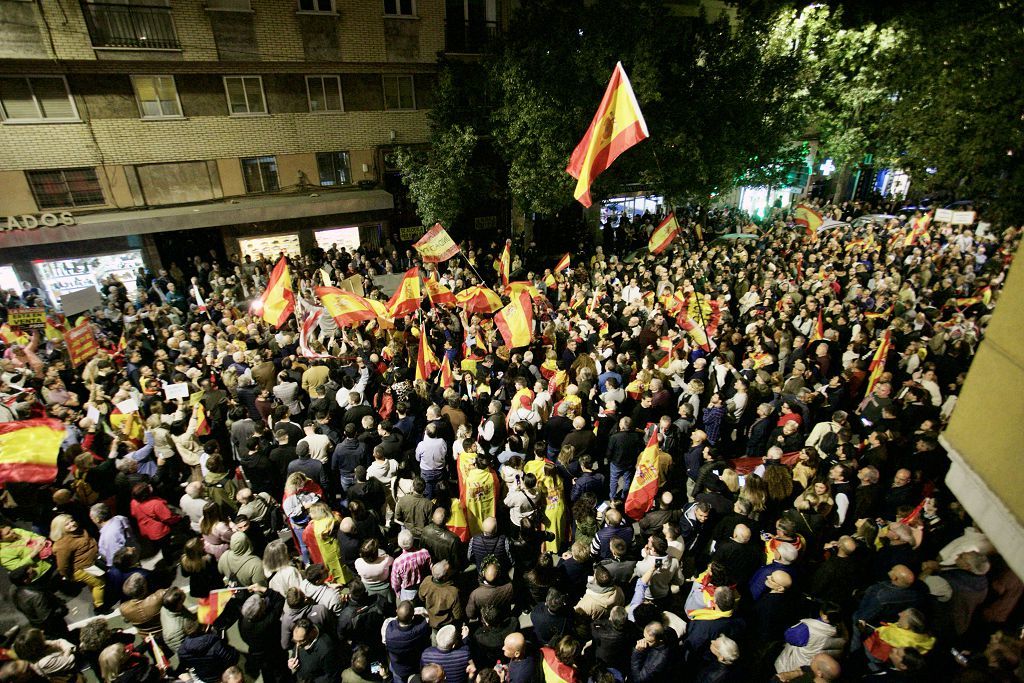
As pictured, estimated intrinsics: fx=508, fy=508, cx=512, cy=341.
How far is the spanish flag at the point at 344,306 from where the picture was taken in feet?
32.5

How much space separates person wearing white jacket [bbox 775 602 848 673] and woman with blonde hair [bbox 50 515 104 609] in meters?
6.97

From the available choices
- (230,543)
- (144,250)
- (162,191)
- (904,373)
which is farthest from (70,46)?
(904,373)

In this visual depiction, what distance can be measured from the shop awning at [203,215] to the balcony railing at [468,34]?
6.59m

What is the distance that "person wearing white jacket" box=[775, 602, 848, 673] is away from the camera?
4.05 metres

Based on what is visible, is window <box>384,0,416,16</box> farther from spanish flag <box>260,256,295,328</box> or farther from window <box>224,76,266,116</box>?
spanish flag <box>260,256,295,328</box>

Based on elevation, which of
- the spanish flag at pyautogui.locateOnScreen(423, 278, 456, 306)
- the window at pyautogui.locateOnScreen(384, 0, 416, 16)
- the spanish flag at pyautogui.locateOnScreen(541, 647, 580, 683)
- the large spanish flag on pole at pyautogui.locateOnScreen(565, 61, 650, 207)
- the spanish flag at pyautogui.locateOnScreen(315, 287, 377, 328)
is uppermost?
the window at pyautogui.locateOnScreen(384, 0, 416, 16)

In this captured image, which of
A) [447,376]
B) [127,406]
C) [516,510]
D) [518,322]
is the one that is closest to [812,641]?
[516,510]

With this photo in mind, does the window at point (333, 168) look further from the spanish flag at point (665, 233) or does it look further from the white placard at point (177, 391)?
the white placard at point (177, 391)

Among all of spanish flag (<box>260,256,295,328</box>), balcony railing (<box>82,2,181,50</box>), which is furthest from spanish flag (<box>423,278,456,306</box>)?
balcony railing (<box>82,2,181,50</box>)

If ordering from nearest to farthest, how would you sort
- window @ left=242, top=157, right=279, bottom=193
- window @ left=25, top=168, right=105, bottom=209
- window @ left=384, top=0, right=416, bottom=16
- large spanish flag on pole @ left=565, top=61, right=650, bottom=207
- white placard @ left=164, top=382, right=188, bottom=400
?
1. large spanish flag on pole @ left=565, top=61, right=650, bottom=207
2. white placard @ left=164, top=382, right=188, bottom=400
3. window @ left=25, top=168, right=105, bottom=209
4. window @ left=384, top=0, right=416, bottom=16
5. window @ left=242, top=157, right=279, bottom=193

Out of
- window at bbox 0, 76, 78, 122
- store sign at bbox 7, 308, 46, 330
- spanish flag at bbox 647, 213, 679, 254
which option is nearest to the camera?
store sign at bbox 7, 308, 46, 330

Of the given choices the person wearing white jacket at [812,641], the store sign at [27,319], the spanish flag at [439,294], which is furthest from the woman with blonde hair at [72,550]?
the store sign at [27,319]

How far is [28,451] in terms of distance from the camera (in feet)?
18.9

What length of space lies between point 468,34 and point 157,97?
11633mm
